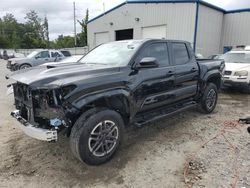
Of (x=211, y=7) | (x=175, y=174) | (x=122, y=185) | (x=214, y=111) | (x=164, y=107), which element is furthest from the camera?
(x=211, y=7)

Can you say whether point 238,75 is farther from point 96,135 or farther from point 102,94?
point 96,135

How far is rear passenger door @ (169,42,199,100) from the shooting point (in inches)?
198

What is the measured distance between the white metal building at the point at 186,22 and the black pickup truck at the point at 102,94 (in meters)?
11.4

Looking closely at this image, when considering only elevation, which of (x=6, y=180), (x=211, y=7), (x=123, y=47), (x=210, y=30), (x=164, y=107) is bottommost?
(x=6, y=180)

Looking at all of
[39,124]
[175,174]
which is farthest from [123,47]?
[175,174]

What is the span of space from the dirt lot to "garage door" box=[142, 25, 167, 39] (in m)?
13.1

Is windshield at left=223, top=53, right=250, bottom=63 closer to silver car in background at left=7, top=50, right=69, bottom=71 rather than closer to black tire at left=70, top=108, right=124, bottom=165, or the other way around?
black tire at left=70, top=108, right=124, bottom=165

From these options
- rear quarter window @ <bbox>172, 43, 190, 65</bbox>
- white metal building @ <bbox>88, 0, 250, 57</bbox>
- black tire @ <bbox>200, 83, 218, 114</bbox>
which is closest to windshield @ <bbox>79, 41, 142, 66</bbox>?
rear quarter window @ <bbox>172, 43, 190, 65</bbox>

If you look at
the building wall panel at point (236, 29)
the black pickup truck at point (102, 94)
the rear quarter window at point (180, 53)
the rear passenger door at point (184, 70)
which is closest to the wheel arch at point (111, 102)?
the black pickup truck at point (102, 94)

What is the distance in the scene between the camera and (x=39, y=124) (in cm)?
343

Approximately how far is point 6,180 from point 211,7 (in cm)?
1691

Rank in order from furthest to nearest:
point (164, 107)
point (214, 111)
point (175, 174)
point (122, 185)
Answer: point (214, 111) < point (164, 107) < point (175, 174) < point (122, 185)

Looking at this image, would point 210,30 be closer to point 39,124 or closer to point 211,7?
point 211,7

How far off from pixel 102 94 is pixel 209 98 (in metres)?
3.78
